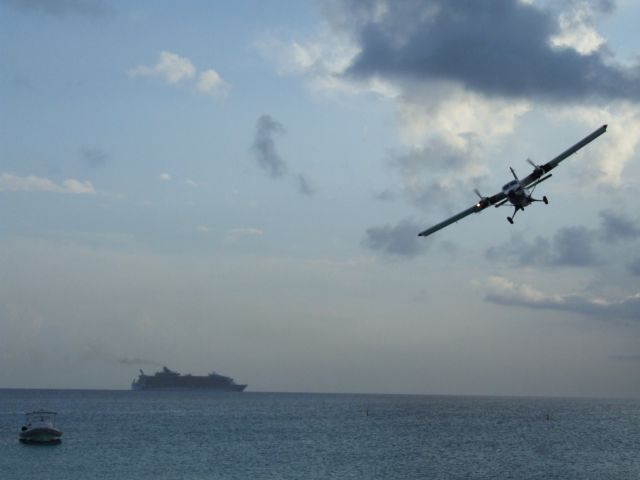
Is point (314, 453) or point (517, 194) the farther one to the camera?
point (314, 453)

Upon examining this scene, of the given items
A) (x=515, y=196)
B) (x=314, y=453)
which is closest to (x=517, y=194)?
(x=515, y=196)

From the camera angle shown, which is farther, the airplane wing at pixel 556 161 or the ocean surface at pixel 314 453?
the ocean surface at pixel 314 453

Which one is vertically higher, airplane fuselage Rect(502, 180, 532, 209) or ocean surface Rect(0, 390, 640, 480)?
airplane fuselage Rect(502, 180, 532, 209)

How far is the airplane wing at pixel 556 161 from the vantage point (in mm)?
44228

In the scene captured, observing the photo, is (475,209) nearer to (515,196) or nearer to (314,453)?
(515,196)

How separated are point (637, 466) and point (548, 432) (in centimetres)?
6488

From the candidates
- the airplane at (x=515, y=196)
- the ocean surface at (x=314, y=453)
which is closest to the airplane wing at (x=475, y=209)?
the airplane at (x=515, y=196)

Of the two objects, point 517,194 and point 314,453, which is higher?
point 517,194

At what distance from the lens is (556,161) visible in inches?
1786

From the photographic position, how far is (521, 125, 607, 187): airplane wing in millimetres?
44228

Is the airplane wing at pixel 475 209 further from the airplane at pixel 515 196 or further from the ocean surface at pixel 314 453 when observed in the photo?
the ocean surface at pixel 314 453

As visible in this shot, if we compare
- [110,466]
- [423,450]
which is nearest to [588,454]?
[423,450]

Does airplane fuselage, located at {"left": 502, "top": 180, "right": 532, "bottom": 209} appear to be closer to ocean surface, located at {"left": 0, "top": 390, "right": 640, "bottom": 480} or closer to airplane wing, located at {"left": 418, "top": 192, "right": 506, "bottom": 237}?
airplane wing, located at {"left": 418, "top": 192, "right": 506, "bottom": 237}

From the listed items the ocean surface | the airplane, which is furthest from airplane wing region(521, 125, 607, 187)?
the ocean surface
